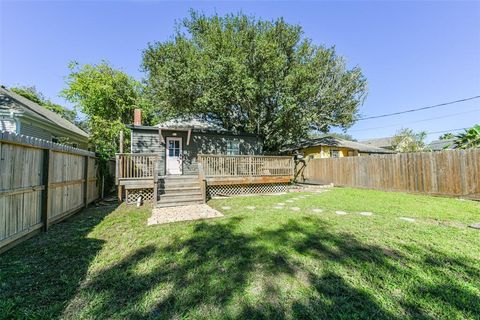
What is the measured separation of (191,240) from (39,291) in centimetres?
205

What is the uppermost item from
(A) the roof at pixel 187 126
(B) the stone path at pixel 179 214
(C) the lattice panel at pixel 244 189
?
(A) the roof at pixel 187 126

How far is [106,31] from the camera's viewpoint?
1049 centimetres

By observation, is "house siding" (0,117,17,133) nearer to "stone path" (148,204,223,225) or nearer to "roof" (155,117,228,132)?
"roof" (155,117,228,132)

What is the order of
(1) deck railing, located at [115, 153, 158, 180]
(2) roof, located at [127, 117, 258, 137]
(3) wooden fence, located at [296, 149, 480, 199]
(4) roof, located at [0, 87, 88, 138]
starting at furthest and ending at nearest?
1. (2) roof, located at [127, 117, 258, 137]
2. (4) roof, located at [0, 87, 88, 138]
3. (3) wooden fence, located at [296, 149, 480, 199]
4. (1) deck railing, located at [115, 153, 158, 180]

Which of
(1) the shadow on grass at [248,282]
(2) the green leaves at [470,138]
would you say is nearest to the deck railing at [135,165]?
(1) the shadow on grass at [248,282]

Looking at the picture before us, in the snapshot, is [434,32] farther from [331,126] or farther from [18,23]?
[18,23]

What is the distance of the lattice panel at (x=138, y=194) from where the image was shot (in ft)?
25.1

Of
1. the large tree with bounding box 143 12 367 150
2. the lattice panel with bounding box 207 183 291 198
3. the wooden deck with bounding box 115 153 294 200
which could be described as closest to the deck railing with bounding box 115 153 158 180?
the wooden deck with bounding box 115 153 294 200

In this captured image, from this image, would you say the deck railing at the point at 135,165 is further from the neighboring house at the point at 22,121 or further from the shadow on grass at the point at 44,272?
the neighboring house at the point at 22,121

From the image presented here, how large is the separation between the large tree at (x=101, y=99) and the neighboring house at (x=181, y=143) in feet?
21.0

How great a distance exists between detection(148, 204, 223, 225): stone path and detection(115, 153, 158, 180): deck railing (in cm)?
192

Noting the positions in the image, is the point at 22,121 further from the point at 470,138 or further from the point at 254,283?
the point at 470,138

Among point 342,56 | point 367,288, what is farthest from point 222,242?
point 342,56

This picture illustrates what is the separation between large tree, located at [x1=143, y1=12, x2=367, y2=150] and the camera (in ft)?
34.1
